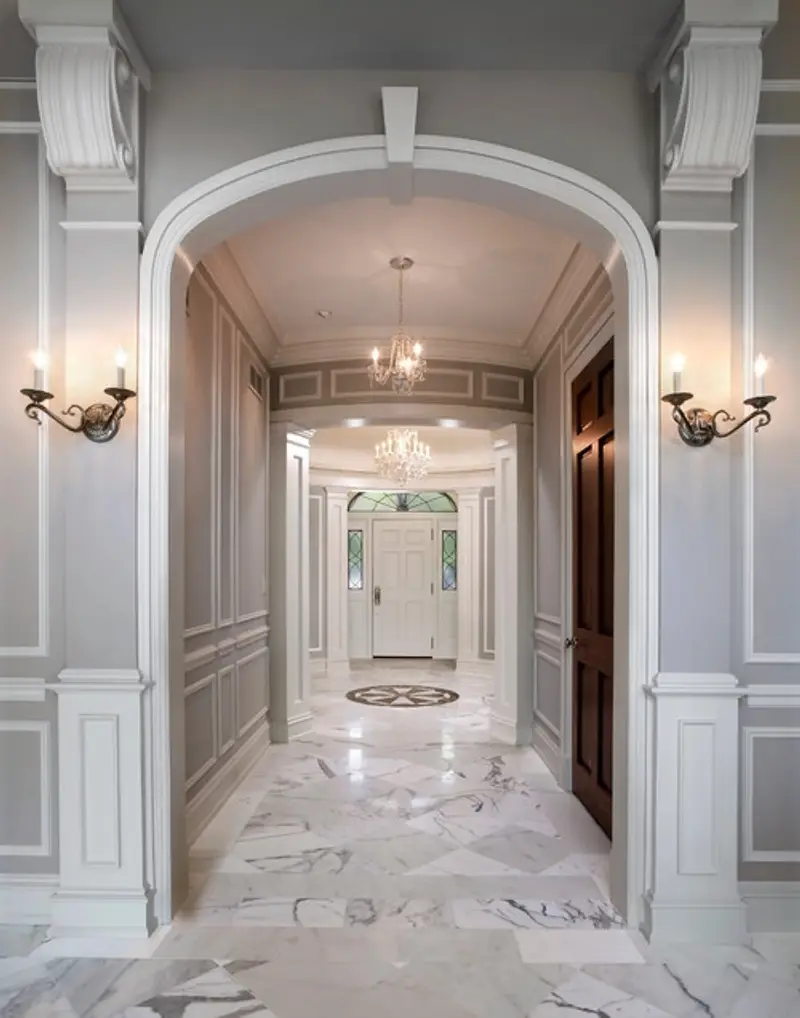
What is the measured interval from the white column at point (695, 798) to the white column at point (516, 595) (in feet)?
9.46

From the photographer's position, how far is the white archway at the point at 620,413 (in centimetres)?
246

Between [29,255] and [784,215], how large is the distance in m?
2.74

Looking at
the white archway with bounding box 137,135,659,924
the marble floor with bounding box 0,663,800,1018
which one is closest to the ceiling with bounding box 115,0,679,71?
the white archway with bounding box 137,135,659,924

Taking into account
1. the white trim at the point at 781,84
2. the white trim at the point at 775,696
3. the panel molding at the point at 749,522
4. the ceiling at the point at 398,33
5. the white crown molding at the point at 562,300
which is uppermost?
the ceiling at the point at 398,33

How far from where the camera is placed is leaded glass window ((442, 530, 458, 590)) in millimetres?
9797

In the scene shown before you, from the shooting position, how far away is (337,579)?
28.6 ft

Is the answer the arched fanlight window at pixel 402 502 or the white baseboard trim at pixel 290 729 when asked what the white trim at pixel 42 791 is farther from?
the arched fanlight window at pixel 402 502

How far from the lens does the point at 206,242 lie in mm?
2729

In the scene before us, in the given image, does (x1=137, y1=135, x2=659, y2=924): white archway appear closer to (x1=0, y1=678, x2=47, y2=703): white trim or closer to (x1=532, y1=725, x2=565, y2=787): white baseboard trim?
(x1=0, y1=678, x2=47, y2=703): white trim

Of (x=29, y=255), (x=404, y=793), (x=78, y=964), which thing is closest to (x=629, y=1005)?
(x=78, y=964)

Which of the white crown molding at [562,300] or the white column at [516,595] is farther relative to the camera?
the white column at [516,595]

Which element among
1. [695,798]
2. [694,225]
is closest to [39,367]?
[694,225]

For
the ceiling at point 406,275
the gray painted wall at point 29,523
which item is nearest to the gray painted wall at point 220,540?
the ceiling at point 406,275

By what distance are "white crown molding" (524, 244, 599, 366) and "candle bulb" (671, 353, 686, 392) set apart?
90 centimetres
